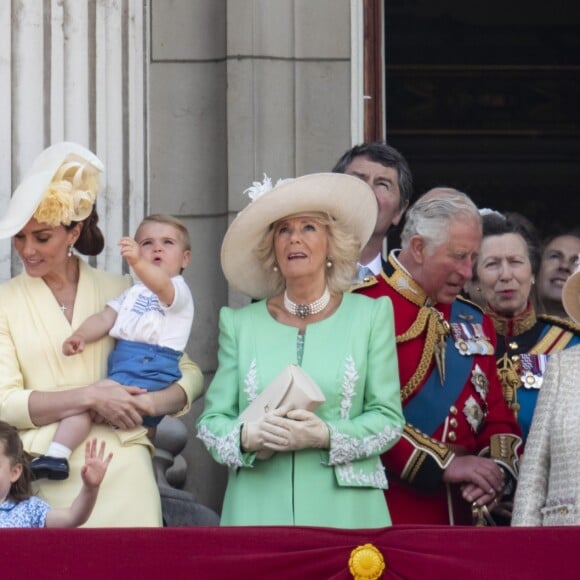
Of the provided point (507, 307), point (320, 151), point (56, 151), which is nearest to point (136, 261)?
point (56, 151)

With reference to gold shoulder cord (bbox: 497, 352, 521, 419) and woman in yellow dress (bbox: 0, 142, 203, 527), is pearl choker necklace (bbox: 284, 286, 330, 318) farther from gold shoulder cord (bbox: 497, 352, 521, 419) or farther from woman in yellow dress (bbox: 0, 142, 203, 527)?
gold shoulder cord (bbox: 497, 352, 521, 419)

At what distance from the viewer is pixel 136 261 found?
661cm

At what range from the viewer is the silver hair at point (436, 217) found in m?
7.06

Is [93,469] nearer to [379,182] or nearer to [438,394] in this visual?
[438,394]

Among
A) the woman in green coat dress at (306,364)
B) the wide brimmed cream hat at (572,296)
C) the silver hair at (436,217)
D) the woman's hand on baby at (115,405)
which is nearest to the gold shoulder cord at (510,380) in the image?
the silver hair at (436,217)

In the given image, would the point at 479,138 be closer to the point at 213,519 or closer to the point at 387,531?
the point at 213,519

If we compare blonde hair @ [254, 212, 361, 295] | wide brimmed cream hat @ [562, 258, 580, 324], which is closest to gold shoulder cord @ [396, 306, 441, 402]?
blonde hair @ [254, 212, 361, 295]

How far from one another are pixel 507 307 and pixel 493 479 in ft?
2.72

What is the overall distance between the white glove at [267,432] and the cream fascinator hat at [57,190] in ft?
2.92

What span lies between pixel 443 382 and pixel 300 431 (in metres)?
0.84

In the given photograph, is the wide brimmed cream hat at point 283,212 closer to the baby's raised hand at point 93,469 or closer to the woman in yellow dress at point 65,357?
the woman in yellow dress at point 65,357

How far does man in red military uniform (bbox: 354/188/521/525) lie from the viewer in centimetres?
679

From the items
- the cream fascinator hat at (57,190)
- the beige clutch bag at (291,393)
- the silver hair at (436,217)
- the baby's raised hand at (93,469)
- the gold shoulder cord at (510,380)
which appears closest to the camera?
the baby's raised hand at (93,469)

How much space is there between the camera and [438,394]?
22.9ft
